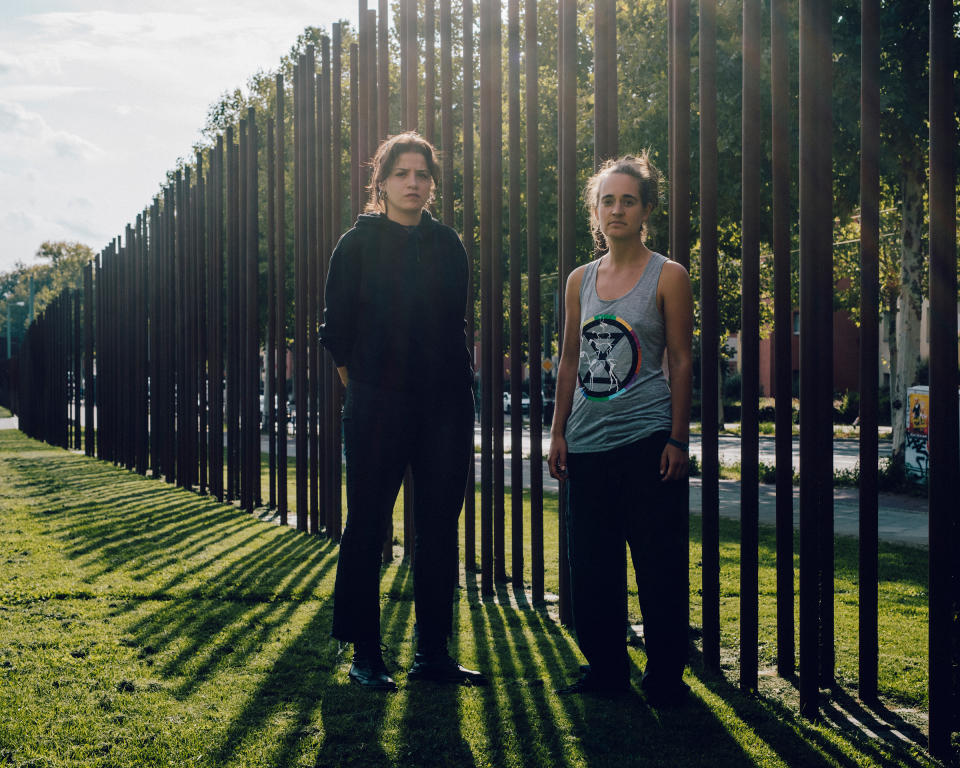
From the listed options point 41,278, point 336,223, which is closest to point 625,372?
point 336,223

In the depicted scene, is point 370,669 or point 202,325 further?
point 202,325

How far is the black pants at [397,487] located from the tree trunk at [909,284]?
34.0 ft

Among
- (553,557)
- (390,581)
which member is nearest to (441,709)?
(390,581)

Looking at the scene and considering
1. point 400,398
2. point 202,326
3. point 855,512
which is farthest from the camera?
point 202,326

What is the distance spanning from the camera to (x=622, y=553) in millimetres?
3633

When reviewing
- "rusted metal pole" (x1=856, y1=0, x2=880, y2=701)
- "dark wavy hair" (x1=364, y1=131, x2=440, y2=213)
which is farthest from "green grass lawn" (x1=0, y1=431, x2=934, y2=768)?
"dark wavy hair" (x1=364, y1=131, x2=440, y2=213)

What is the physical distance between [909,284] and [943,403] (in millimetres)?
10646

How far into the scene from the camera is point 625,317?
346 centimetres

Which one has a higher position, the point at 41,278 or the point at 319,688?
the point at 41,278

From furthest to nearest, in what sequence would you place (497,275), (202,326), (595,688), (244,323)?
(202,326) < (244,323) < (497,275) < (595,688)

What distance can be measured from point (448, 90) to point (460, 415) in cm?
293

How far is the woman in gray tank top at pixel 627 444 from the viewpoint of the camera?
11.2 ft

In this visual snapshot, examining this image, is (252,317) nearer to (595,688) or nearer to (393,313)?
(393,313)

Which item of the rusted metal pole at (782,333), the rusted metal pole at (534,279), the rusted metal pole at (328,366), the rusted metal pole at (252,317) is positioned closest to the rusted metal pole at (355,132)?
the rusted metal pole at (328,366)
